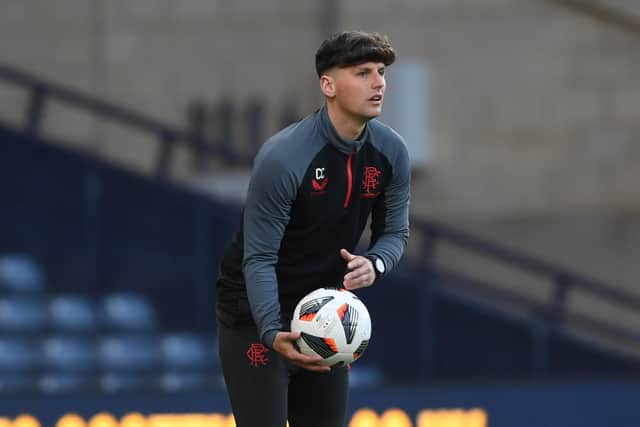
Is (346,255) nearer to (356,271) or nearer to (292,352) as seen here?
(356,271)

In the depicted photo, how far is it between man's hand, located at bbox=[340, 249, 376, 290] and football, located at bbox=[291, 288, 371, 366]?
5cm

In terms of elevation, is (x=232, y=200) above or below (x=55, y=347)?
above

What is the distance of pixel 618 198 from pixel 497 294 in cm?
115

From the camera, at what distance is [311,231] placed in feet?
14.5

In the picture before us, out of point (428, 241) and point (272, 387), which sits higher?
point (428, 241)

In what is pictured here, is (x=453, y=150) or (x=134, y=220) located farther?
(x=453, y=150)

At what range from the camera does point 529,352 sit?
8.96 meters

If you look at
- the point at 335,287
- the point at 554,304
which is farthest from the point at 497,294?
the point at 335,287

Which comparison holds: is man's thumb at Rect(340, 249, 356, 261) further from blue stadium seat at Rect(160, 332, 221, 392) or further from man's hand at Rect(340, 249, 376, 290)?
blue stadium seat at Rect(160, 332, 221, 392)

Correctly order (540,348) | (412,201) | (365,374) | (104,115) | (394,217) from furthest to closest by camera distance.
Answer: (412,201), (104,115), (365,374), (540,348), (394,217)

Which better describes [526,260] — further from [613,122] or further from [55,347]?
[55,347]

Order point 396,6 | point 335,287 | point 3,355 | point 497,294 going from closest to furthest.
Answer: point 335,287 < point 3,355 < point 497,294 < point 396,6

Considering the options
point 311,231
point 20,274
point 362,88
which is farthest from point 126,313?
point 362,88

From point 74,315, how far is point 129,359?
50cm
